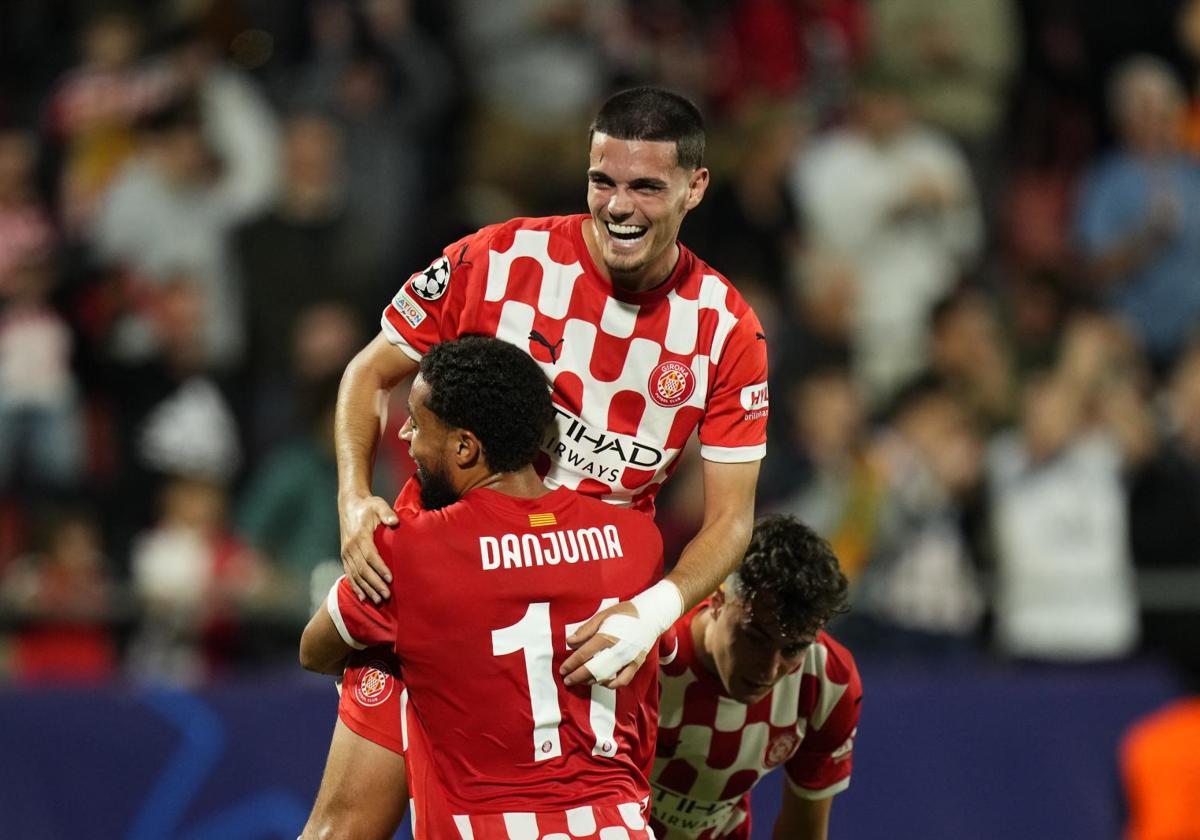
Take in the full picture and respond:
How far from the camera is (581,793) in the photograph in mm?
4469

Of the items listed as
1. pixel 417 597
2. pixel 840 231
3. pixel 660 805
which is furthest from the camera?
pixel 840 231

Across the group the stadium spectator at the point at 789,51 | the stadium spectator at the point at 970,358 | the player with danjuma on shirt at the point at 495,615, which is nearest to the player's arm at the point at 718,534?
the player with danjuma on shirt at the point at 495,615

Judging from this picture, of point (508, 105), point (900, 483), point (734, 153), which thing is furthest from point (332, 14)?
point (900, 483)

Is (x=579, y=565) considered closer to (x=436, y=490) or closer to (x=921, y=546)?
(x=436, y=490)

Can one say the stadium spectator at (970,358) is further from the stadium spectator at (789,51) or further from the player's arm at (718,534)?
the player's arm at (718,534)

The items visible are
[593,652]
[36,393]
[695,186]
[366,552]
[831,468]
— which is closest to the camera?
[593,652]

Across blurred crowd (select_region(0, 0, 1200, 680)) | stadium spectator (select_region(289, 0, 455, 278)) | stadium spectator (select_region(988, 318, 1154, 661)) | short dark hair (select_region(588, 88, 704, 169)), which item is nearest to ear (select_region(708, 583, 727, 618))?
short dark hair (select_region(588, 88, 704, 169))

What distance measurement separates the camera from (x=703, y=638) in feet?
17.2

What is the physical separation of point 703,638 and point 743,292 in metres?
4.88

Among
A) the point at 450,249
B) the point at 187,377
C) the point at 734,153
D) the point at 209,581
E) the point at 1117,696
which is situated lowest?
the point at 1117,696

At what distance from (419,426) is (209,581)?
4346mm

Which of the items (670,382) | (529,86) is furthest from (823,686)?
(529,86)

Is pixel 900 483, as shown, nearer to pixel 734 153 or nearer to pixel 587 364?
pixel 734 153

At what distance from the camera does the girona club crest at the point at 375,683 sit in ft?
15.6
